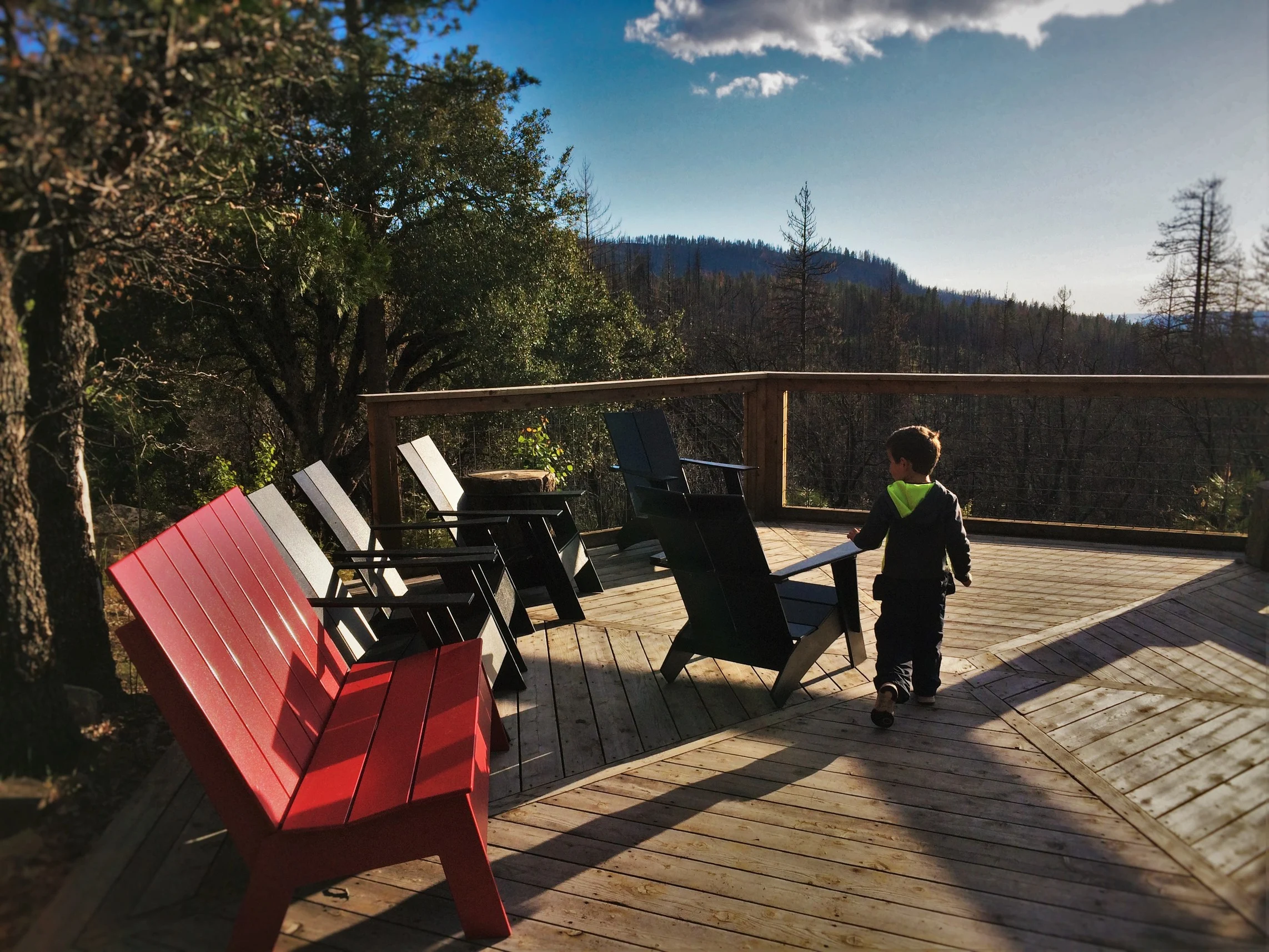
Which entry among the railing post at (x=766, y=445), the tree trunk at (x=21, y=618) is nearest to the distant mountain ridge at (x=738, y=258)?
the railing post at (x=766, y=445)

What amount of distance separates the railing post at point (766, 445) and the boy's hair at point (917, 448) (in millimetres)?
3224

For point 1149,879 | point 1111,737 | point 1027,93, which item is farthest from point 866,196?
point 1149,879

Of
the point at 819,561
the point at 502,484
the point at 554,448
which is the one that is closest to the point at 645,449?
the point at 502,484

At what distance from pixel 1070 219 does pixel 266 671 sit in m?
3.04

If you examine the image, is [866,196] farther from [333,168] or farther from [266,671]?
[266,671]

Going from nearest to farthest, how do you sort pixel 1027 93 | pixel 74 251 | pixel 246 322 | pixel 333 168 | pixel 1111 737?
pixel 74 251
pixel 333 168
pixel 1111 737
pixel 1027 93
pixel 246 322

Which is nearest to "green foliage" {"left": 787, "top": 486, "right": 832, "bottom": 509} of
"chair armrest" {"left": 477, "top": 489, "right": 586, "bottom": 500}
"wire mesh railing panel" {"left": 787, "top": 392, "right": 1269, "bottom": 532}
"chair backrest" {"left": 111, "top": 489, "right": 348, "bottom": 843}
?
"wire mesh railing panel" {"left": 787, "top": 392, "right": 1269, "bottom": 532}

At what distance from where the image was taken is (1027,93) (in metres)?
3.06

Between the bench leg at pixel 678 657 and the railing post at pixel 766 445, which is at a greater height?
the railing post at pixel 766 445

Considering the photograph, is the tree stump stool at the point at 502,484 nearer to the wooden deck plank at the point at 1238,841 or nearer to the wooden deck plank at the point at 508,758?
the wooden deck plank at the point at 508,758

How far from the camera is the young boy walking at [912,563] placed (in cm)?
305

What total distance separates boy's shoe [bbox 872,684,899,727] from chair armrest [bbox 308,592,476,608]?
57.4 inches

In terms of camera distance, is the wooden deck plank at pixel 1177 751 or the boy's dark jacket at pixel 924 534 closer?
the wooden deck plank at pixel 1177 751

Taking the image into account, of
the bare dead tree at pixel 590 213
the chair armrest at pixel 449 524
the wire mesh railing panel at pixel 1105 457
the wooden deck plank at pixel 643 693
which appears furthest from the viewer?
the wire mesh railing panel at pixel 1105 457
